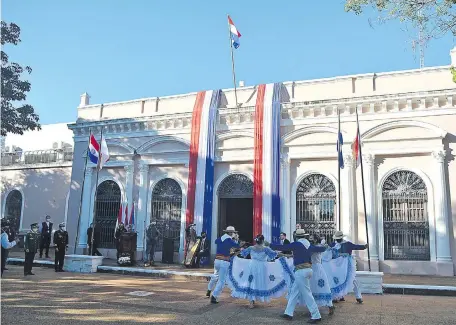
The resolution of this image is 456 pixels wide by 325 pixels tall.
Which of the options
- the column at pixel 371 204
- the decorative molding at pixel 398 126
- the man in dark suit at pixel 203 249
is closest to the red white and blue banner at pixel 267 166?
the man in dark suit at pixel 203 249

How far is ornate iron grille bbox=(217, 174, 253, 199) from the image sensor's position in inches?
673

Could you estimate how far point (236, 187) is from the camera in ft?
56.9

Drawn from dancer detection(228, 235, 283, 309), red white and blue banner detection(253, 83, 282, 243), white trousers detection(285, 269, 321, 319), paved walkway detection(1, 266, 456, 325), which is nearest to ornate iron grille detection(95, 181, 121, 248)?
red white and blue banner detection(253, 83, 282, 243)

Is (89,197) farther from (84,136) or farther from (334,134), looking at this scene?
(334,134)

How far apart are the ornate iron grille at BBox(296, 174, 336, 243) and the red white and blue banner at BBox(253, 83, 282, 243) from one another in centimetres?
91

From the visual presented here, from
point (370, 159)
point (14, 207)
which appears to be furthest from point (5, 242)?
point (14, 207)

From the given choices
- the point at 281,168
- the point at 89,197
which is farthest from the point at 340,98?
the point at 89,197

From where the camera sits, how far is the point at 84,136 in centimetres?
2042

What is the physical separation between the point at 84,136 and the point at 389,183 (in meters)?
13.6

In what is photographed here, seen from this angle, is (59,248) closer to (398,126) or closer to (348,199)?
(348,199)

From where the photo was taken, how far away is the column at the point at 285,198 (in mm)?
15930

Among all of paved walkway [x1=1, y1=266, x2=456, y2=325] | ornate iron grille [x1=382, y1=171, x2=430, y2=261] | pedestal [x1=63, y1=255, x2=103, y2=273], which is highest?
ornate iron grille [x1=382, y1=171, x2=430, y2=261]

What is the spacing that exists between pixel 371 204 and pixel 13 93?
56.0ft

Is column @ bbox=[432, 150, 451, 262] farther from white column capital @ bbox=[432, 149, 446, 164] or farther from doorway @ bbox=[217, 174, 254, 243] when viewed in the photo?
doorway @ bbox=[217, 174, 254, 243]
